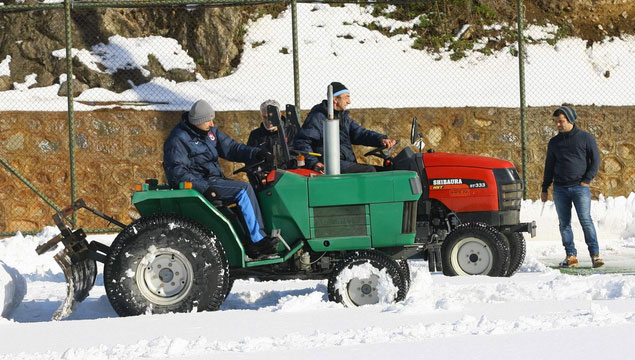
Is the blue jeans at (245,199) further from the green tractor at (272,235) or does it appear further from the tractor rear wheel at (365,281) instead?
the tractor rear wheel at (365,281)

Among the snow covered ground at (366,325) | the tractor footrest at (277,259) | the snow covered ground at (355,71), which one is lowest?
the snow covered ground at (366,325)

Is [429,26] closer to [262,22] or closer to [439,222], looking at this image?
[262,22]

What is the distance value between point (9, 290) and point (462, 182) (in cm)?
406

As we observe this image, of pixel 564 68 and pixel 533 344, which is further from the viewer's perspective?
pixel 564 68

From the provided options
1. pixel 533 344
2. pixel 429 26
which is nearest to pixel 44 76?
pixel 429 26

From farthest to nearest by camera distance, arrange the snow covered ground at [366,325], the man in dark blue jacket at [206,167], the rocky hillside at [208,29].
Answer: the rocky hillside at [208,29]
the man in dark blue jacket at [206,167]
the snow covered ground at [366,325]

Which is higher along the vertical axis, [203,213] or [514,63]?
[514,63]

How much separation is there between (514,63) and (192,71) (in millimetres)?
4657

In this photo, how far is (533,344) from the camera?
5.63 meters

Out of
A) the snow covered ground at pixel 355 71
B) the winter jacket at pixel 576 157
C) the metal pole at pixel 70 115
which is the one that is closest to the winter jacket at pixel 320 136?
the winter jacket at pixel 576 157

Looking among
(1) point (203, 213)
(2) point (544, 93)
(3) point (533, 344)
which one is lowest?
(3) point (533, 344)

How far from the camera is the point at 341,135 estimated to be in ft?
30.9

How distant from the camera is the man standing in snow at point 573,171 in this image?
1032cm

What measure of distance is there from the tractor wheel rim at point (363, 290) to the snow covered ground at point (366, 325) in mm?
196
